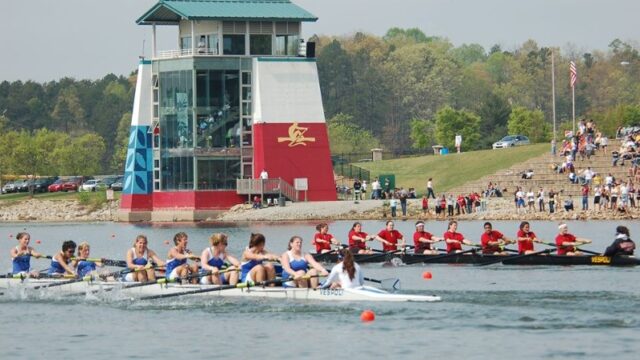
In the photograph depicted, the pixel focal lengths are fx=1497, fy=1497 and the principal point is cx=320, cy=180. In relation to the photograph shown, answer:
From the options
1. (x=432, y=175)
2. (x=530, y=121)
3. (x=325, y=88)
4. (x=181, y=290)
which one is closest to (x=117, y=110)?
(x=325, y=88)

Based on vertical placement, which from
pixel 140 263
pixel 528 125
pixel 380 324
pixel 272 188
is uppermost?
pixel 528 125

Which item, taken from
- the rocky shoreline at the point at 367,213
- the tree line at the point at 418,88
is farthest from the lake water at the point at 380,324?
the tree line at the point at 418,88

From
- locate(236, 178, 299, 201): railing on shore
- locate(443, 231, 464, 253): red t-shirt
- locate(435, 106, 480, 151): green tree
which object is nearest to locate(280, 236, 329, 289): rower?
locate(443, 231, 464, 253): red t-shirt

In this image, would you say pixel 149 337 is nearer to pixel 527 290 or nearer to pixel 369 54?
pixel 527 290

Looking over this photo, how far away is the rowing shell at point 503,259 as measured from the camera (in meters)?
37.6

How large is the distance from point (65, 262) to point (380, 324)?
32.3 feet

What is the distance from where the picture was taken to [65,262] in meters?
35.4

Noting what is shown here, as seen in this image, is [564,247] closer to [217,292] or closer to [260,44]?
Result: [217,292]

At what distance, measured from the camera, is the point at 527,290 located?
33625 millimetres

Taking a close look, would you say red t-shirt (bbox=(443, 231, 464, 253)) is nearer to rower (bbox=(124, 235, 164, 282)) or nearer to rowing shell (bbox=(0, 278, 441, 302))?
rowing shell (bbox=(0, 278, 441, 302))

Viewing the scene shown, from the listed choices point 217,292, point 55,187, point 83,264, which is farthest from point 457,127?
point 217,292

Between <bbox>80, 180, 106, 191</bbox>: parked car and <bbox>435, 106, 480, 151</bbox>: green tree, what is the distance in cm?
2617

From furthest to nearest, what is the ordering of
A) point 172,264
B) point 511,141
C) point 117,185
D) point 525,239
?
1. point 117,185
2. point 511,141
3. point 525,239
4. point 172,264

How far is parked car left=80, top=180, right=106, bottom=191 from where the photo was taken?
104925 millimetres
